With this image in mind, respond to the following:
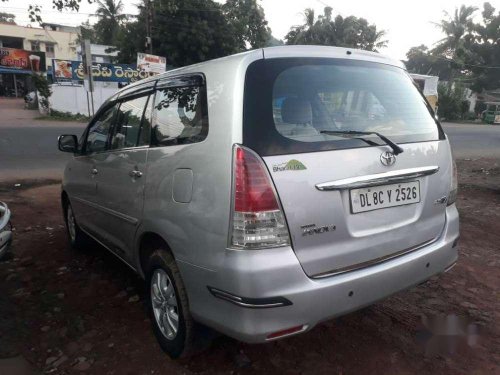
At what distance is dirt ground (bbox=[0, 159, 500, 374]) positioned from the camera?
98.2 inches

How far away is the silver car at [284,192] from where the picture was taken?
6.50ft

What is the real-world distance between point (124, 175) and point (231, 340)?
1357mm

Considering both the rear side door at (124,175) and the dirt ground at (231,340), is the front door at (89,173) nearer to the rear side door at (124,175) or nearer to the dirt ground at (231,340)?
the rear side door at (124,175)

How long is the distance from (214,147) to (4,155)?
36.2ft

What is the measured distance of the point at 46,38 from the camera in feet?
171

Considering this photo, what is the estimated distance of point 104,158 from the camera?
11.0 ft

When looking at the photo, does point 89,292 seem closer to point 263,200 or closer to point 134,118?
point 134,118

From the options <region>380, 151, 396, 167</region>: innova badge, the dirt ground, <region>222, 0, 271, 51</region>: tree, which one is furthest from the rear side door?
<region>222, 0, 271, 51</region>: tree

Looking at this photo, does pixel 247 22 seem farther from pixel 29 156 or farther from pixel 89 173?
pixel 89 173

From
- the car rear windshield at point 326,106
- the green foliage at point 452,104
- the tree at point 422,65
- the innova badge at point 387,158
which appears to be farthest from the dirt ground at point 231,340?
the tree at point 422,65

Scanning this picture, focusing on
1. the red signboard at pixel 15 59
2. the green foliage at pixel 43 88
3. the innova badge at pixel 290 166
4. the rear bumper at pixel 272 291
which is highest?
the red signboard at pixel 15 59

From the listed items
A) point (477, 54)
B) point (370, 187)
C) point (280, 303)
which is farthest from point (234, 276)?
point (477, 54)

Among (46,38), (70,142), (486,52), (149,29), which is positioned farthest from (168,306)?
(46,38)

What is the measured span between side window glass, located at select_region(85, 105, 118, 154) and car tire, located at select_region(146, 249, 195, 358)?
1.39m
